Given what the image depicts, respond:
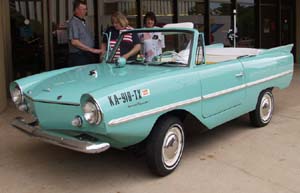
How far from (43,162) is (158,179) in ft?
4.52

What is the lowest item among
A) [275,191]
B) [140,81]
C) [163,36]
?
[275,191]

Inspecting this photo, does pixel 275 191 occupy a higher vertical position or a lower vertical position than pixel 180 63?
lower

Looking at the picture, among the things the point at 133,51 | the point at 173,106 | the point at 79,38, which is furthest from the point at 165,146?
the point at 79,38

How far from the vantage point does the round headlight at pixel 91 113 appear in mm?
3719

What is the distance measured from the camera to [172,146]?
4.43 metres

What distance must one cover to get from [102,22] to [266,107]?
528 cm

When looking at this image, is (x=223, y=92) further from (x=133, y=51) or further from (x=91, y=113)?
(x=91, y=113)

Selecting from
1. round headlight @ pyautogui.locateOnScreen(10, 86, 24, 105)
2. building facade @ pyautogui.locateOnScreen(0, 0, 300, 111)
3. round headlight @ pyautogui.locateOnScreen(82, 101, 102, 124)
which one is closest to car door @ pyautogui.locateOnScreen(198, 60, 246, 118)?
round headlight @ pyautogui.locateOnScreen(82, 101, 102, 124)

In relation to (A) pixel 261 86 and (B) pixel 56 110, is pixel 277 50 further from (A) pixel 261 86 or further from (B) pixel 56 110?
(B) pixel 56 110

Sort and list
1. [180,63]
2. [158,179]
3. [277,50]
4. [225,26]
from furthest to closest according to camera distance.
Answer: [225,26]
[277,50]
[180,63]
[158,179]

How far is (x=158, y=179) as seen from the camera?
430cm

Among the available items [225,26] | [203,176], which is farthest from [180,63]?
[225,26]

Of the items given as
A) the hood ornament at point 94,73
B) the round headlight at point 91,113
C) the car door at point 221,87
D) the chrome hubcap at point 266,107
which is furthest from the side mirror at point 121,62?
the chrome hubcap at point 266,107

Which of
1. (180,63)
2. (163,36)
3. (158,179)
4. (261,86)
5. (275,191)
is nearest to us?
(275,191)
